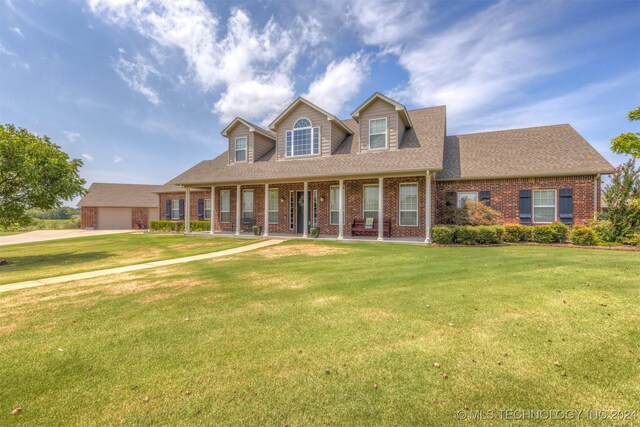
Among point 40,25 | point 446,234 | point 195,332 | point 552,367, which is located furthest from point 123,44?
point 552,367

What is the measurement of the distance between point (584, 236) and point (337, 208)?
10.7 metres

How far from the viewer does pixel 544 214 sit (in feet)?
47.5

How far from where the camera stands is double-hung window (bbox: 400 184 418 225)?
1499 cm

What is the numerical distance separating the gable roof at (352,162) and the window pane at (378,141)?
0.49m

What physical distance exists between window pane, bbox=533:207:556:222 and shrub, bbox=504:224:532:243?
2.14 meters

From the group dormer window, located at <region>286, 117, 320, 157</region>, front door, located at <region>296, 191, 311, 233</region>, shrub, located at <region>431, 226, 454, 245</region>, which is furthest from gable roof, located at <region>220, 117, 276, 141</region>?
shrub, located at <region>431, 226, 454, 245</region>

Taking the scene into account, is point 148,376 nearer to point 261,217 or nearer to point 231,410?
point 231,410

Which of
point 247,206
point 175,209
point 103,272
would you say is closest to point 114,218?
point 175,209

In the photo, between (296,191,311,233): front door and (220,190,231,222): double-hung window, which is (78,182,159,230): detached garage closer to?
(220,190,231,222): double-hung window

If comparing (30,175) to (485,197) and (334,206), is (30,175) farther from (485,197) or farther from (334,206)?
(485,197)

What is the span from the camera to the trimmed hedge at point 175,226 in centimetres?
2131

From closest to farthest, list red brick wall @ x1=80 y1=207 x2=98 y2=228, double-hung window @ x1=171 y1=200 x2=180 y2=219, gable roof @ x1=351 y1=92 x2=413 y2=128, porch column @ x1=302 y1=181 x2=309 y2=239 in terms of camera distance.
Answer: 1. gable roof @ x1=351 y1=92 x2=413 y2=128
2. porch column @ x1=302 y1=181 x2=309 y2=239
3. double-hung window @ x1=171 y1=200 x2=180 y2=219
4. red brick wall @ x1=80 y1=207 x2=98 y2=228

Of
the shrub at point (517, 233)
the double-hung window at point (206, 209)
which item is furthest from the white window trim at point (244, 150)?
the shrub at point (517, 233)

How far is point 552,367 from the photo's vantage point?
314 centimetres
